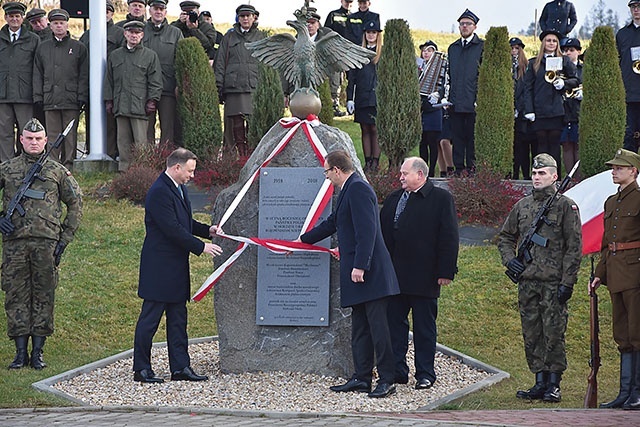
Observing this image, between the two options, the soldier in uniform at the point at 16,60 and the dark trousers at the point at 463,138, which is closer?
Result: the dark trousers at the point at 463,138

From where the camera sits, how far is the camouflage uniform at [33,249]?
424 inches

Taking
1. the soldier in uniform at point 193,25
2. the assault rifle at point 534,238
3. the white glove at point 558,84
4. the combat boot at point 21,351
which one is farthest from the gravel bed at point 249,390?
the soldier in uniform at point 193,25

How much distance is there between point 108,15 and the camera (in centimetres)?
1952

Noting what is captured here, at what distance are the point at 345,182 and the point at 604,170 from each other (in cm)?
716

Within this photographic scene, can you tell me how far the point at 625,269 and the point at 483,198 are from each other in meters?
5.85

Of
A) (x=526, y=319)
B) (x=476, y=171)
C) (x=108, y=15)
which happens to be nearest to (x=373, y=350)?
(x=526, y=319)

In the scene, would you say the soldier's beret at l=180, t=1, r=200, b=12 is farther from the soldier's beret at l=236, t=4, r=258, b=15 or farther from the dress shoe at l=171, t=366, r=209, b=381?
the dress shoe at l=171, t=366, r=209, b=381

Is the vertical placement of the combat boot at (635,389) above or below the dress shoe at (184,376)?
above

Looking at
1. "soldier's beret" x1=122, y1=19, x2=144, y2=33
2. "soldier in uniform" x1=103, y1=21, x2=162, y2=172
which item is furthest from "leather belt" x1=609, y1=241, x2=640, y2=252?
"soldier's beret" x1=122, y1=19, x2=144, y2=33

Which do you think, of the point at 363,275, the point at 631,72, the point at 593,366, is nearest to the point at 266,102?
the point at 631,72

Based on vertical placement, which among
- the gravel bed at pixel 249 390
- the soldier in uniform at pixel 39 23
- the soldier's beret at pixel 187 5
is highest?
the soldier's beret at pixel 187 5

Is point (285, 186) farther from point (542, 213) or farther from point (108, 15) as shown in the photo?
point (108, 15)

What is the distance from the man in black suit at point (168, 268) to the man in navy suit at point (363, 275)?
4.00ft

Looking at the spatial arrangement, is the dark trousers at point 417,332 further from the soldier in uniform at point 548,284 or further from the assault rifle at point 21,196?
the assault rifle at point 21,196
